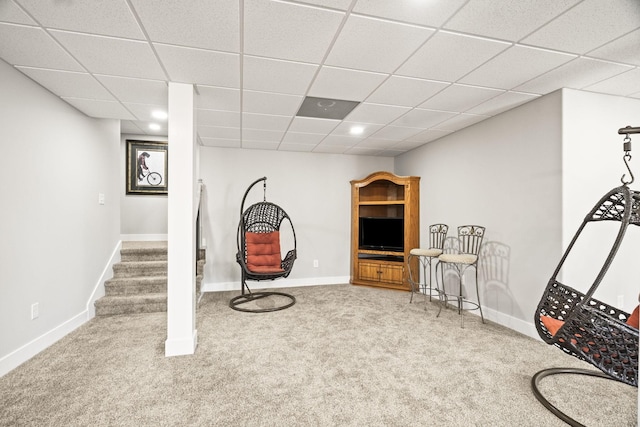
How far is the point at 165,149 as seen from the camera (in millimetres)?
5375

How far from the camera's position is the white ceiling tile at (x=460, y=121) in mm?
3582

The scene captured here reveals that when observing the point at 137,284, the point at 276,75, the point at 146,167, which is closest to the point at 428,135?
the point at 276,75

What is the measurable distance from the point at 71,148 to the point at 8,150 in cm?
85

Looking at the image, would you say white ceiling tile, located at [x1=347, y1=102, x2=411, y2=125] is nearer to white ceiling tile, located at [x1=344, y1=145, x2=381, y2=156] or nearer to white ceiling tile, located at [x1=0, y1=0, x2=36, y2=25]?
white ceiling tile, located at [x1=344, y1=145, x2=381, y2=156]

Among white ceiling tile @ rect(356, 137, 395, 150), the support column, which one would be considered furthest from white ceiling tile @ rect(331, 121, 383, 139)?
the support column

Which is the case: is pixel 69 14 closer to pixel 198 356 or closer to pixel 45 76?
pixel 45 76

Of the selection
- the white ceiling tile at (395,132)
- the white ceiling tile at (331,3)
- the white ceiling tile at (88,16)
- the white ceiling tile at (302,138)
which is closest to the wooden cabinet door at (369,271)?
the white ceiling tile at (395,132)

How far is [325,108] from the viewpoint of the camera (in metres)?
3.35

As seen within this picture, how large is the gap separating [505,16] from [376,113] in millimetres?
1741

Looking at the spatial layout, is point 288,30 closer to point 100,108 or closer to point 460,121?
Result: point 100,108

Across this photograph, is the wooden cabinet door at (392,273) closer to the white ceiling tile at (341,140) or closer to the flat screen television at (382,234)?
the flat screen television at (382,234)

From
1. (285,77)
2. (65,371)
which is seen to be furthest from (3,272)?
(285,77)

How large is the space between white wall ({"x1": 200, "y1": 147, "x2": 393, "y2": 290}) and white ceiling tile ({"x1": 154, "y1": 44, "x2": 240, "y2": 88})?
2584mm

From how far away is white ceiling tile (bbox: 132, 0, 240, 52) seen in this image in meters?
1.72
